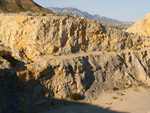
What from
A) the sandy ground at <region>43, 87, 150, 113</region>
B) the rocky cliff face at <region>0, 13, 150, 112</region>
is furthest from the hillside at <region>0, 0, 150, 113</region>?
the sandy ground at <region>43, 87, 150, 113</region>

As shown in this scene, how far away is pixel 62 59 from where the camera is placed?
14.1m

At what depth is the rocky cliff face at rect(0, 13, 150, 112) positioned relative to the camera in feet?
39.6

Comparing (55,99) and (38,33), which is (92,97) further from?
(38,33)

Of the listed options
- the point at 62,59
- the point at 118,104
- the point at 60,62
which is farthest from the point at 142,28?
the point at 60,62

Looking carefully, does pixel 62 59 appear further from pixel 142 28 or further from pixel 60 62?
pixel 142 28

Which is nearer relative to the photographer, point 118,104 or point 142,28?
point 118,104

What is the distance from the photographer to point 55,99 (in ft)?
41.1

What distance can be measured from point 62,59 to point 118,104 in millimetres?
5767

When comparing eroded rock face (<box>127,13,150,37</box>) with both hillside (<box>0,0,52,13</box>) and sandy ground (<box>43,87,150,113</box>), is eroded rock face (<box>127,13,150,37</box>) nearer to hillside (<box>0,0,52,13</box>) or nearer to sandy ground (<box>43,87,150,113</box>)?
sandy ground (<box>43,87,150,113</box>)

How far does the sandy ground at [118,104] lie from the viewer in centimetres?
1184

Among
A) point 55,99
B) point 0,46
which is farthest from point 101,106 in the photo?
point 0,46

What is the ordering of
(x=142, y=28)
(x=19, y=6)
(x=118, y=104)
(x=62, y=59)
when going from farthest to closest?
(x=19, y=6) < (x=142, y=28) < (x=62, y=59) < (x=118, y=104)

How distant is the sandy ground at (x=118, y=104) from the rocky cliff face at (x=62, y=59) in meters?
0.82

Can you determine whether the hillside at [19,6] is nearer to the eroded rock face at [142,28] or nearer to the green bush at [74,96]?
the eroded rock face at [142,28]
